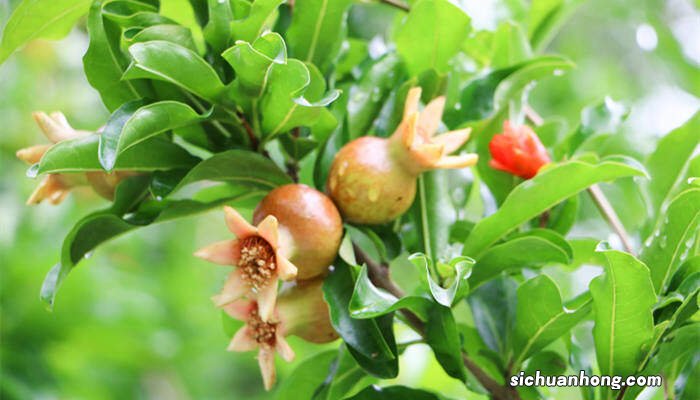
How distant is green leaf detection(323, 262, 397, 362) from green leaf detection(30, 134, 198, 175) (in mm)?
209

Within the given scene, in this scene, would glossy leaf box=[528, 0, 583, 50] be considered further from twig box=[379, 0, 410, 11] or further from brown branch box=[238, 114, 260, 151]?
brown branch box=[238, 114, 260, 151]

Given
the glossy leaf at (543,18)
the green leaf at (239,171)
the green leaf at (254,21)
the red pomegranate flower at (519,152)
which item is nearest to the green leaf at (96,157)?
the green leaf at (239,171)

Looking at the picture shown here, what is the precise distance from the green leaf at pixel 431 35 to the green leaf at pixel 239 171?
218 millimetres

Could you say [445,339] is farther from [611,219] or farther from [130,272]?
[130,272]

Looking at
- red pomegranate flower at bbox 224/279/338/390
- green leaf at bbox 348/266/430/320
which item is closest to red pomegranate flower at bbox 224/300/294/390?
red pomegranate flower at bbox 224/279/338/390

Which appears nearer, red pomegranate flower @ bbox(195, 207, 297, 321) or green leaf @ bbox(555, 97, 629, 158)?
red pomegranate flower @ bbox(195, 207, 297, 321)

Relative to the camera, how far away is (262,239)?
30.5 inches

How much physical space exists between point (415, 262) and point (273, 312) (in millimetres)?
154

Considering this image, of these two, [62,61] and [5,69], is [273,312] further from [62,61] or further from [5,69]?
[62,61]

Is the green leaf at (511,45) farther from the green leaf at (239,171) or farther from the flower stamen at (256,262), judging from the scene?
the flower stamen at (256,262)

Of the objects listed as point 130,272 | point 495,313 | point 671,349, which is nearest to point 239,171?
point 495,313

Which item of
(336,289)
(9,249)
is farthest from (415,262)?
(9,249)

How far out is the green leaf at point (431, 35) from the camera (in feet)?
3.06

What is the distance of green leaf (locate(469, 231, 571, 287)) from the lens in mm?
839
